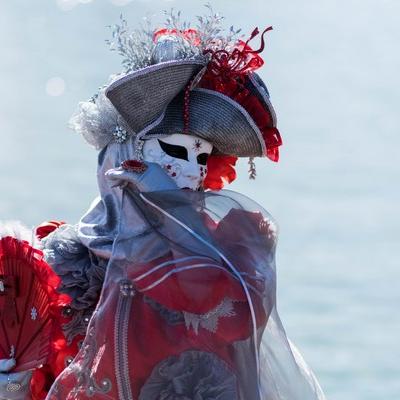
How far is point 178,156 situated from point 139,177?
14.7 inches

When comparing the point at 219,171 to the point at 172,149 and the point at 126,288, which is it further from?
the point at 126,288

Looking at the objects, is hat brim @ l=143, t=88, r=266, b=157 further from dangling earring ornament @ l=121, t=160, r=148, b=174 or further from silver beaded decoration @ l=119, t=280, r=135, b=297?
silver beaded decoration @ l=119, t=280, r=135, b=297

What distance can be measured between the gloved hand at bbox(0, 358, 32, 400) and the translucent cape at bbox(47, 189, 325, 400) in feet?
1.41

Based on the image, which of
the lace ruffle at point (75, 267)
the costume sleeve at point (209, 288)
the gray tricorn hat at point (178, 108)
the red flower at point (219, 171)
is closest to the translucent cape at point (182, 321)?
the costume sleeve at point (209, 288)

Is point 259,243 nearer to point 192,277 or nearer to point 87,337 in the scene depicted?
point 192,277

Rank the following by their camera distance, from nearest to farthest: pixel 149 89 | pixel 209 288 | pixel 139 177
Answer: pixel 209 288 → pixel 139 177 → pixel 149 89

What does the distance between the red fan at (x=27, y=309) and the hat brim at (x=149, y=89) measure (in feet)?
2.02

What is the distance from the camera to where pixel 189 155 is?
11.9ft

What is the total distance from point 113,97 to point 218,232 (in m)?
0.68

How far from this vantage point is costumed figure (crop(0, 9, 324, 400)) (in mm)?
3137

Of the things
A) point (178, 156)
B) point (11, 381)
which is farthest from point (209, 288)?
point (11, 381)

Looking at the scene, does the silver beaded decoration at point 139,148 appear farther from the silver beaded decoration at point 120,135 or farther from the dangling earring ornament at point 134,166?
the dangling earring ornament at point 134,166

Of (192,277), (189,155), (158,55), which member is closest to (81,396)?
(192,277)

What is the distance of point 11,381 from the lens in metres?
3.60
